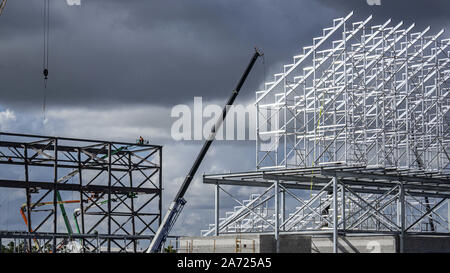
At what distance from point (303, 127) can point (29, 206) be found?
92.1ft

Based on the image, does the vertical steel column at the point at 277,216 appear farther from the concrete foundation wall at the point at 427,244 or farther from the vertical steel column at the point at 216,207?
the concrete foundation wall at the point at 427,244

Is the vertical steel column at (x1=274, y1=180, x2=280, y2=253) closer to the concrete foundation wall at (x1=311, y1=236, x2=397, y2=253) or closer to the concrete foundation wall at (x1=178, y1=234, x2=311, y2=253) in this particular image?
the concrete foundation wall at (x1=178, y1=234, x2=311, y2=253)

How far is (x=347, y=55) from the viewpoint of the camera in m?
59.2

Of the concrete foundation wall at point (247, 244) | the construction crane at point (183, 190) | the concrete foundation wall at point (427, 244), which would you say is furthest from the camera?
the construction crane at point (183, 190)

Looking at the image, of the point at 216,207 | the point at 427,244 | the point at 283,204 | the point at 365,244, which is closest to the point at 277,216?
the point at 283,204

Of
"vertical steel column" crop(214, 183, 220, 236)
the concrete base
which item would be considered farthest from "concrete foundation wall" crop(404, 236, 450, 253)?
"vertical steel column" crop(214, 183, 220, 236)

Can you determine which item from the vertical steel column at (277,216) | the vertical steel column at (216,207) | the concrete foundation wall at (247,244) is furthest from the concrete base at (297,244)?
the vertical steel column at (216,207)

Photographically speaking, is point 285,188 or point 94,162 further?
point 94,162

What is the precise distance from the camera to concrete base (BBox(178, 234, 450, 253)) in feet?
193

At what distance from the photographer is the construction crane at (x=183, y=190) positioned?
64.9 meters

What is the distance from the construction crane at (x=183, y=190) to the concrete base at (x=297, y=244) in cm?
288

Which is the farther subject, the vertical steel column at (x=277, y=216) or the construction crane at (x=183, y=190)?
→ the construction crane at (x=183, y=190)
